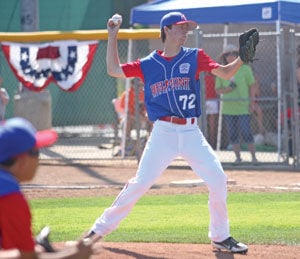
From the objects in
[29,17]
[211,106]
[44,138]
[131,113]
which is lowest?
[131,113]

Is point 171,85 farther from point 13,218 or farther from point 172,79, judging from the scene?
point 13,218

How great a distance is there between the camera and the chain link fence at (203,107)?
16.2 meters

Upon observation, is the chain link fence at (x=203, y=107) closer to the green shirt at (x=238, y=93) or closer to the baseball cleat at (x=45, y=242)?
the green shirt at (x=238, y=93)

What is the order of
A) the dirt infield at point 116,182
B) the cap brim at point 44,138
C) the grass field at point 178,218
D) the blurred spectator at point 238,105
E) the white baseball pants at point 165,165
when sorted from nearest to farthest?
the cap brim at point 44,138, the white baseball pants at point 165,165, the grass field at point 178,218, the dirt infield at point 116,182, the blurred spectator at point 238,105

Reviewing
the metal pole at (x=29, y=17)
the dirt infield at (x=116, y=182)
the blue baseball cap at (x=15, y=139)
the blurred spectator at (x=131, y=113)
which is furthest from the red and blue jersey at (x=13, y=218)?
the metal pole at (x=29, y=17)

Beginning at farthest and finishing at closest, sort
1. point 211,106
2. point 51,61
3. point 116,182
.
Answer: point 211,106 → point 51,61 → point 116,182

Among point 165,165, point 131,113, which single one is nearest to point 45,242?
point 165,165

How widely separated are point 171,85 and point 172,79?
58mm

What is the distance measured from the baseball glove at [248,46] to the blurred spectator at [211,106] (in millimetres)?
8905

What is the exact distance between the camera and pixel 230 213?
1138cm

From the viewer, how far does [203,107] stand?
16.1 meters

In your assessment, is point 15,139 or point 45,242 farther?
point 45,242

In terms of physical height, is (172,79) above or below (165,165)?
above

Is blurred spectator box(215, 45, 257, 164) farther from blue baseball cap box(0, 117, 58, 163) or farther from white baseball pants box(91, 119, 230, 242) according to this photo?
blue baseball cap box(0, 117, 58, 163)
